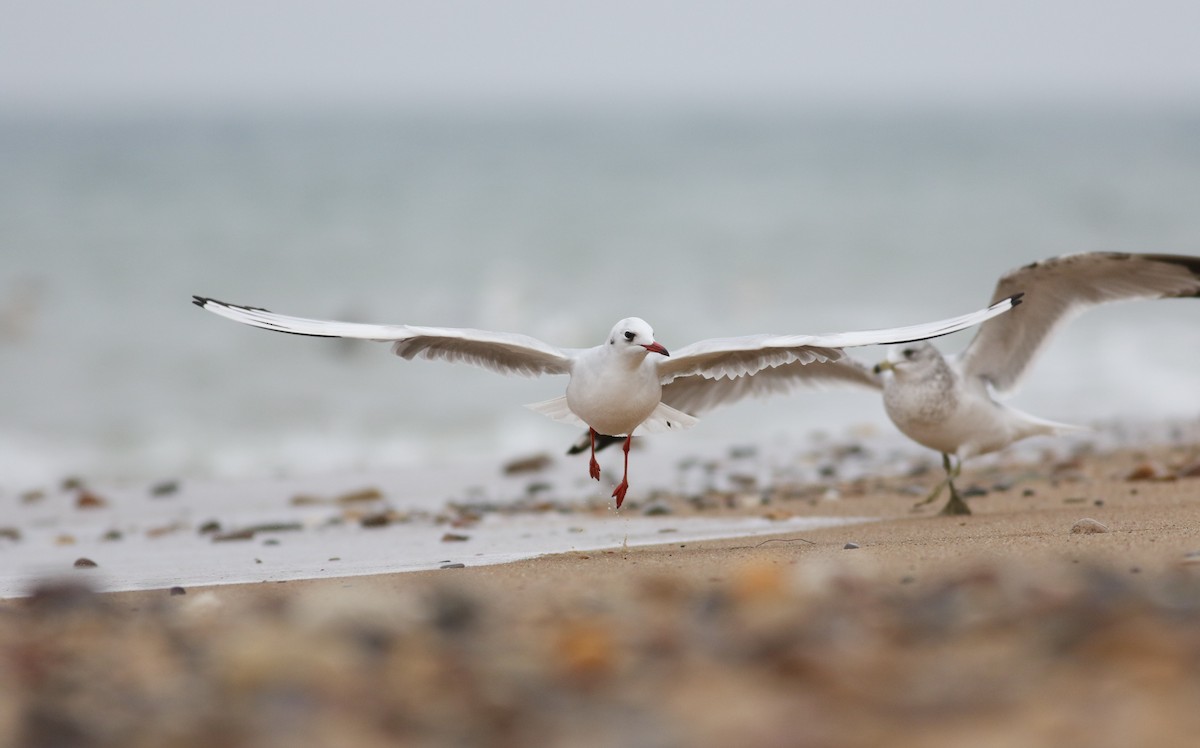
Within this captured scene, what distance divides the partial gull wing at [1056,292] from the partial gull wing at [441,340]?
2.10m

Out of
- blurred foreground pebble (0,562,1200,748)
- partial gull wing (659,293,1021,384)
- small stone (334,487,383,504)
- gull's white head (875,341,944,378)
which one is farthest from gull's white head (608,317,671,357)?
small stone (334,487,383,504)

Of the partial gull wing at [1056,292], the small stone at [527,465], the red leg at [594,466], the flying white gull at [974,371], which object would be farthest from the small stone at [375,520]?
the partial gull wing at [1056,292]

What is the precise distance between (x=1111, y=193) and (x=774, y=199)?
6.65m

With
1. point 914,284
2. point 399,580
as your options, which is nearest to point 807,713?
point 399,580

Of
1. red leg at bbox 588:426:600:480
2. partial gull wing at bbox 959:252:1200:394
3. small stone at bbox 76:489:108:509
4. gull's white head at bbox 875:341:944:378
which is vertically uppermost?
partial gull wing at bbox 959:252:1200:394

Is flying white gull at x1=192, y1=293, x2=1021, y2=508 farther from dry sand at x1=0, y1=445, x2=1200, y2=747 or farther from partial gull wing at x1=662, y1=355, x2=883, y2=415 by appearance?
dry sand at x1=0, y1=445, x2=1200, y2=747

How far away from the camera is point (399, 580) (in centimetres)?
484

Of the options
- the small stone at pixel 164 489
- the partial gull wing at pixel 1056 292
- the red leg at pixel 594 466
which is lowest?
the small stone at pixel 164 489

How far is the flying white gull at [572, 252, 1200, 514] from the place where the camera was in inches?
264

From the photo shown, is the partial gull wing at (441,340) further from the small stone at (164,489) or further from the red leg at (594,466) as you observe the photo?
the small stone at (164,489)

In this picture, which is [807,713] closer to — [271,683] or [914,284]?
[271,683]

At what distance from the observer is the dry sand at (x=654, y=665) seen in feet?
7.73

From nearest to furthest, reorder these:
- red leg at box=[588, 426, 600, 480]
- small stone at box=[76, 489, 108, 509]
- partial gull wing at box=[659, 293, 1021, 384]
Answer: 1. partial gull wing at box=[659, 293, 1021, 384]
2. red leg at box=[588, 426, 600, 480]
3. small stone at box=[76, 489, 108, 509]

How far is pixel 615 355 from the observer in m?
5.84
